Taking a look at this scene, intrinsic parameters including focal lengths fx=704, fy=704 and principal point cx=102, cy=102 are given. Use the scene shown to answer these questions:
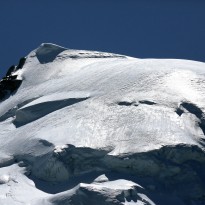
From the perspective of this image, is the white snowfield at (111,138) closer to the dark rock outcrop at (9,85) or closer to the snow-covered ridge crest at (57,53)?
the dark rock outcrop at (9,85)

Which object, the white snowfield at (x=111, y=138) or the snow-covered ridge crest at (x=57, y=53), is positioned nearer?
the white snowfield at (x=111, y=138)

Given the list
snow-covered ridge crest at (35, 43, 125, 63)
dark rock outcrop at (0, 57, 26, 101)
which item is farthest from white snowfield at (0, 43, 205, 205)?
snow-covered ridge crest at (35, 43, 125, 63)

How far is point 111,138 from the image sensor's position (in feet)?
91.8

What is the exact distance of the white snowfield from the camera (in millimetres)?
26000

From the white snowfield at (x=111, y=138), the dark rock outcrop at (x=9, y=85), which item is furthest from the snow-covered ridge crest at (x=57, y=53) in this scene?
the white snowfield at (x=111, y=138)

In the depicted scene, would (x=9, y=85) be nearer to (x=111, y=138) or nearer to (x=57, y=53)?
(x=57, y=53)

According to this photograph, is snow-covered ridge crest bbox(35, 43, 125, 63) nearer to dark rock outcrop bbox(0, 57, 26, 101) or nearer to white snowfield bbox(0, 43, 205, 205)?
dark rock outcrop bbox(0, 57, 26, 101)

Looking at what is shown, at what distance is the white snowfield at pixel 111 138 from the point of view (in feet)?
85.3

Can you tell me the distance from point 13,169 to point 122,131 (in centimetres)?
462

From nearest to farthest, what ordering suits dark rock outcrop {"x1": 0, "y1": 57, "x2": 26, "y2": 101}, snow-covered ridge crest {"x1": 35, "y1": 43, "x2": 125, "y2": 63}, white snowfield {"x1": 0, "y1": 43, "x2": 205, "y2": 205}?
white snowfield {"x1": 0, "y1": 43, "x2": 205, "y2": 205}
dark rock outcrop {"x1": 0, "y1": 57, "x2": 26, "y2": 101}
snow-covered ridge crest {"x1": 35, "y1": 43, "x2": 125, "y2": 63}

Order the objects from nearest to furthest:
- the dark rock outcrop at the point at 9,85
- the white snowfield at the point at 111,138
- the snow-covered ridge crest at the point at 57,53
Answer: the white snowfield at the point at 111,138 < the dark rock outcrop at the point at 9,85 < the snow-covered ridge crest at the point at 57,53

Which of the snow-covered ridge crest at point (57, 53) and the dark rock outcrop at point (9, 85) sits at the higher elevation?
the snow-covered ridge crest at point (57, 53)

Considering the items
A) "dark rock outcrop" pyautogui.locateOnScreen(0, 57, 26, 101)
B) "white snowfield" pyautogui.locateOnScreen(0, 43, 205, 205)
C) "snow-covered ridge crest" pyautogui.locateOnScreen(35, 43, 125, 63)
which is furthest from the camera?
"snow-covered ridge crest" pyautogui.locateOnScreen(35, 43, 125, 63)

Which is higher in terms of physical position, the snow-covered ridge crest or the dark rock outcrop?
the snow-covered ridge crest
